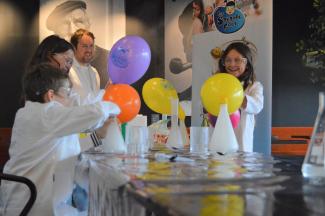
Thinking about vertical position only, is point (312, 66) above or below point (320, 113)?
above

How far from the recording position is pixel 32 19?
516cm

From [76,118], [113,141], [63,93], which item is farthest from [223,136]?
[63,93]

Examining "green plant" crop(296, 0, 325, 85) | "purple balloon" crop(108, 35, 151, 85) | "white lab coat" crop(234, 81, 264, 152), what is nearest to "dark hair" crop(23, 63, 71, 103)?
"purple balloon" crop(108, 35, 151, 85)

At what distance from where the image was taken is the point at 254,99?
2.65 meters

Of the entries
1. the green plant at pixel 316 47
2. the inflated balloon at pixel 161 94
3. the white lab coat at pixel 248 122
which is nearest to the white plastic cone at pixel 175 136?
the inflated balloon at pixel 161 94

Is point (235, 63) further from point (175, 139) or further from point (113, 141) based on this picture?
point (113, 141)

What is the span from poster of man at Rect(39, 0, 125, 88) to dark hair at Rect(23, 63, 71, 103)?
3.32 meters

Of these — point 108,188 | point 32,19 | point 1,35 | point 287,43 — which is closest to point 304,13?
point 287,43

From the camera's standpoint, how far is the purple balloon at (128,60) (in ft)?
7.83

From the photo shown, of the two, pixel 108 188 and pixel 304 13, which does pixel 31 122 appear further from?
pixel 304 13

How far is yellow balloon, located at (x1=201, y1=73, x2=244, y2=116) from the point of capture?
198 cm

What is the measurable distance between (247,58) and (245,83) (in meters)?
0.23

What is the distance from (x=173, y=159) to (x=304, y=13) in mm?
4317

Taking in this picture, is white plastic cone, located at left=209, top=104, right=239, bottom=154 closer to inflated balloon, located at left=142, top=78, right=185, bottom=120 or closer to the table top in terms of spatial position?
the table top
